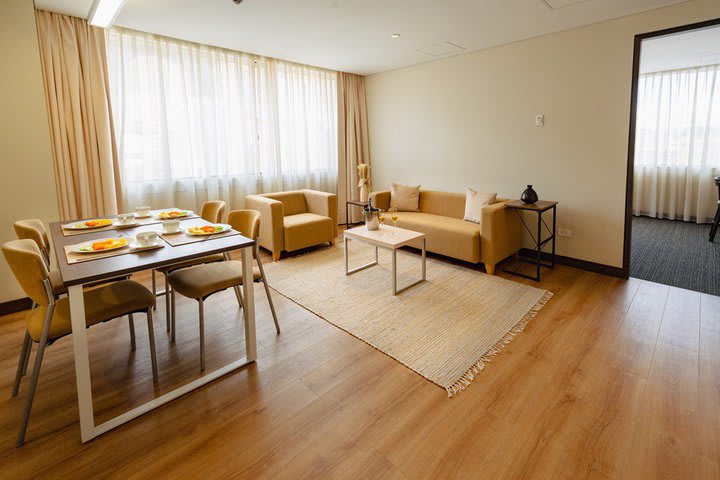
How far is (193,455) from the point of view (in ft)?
5.56

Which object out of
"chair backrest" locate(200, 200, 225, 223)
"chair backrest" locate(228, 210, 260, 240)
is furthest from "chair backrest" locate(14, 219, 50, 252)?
"chair backrest" locate(228, 210, 260, 240)

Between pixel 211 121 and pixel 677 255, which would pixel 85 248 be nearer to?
pixel 211 121

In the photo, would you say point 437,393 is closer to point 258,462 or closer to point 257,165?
point 258,462

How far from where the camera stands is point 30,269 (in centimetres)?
176

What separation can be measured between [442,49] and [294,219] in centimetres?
277

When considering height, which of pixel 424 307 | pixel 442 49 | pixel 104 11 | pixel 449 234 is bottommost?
pixel 424 307

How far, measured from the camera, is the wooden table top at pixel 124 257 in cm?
171

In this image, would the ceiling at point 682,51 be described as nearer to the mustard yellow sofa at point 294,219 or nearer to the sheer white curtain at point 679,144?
the sheer white curtain at point 679,144

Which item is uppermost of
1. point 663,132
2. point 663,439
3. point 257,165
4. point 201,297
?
point 663,132

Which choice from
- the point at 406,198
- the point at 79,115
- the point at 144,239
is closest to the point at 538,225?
the point at 406,198

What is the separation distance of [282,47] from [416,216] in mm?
2612

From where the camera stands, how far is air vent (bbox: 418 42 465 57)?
4371 mm

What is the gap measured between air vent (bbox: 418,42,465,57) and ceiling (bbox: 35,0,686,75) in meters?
0.01

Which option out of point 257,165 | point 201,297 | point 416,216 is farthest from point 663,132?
point 201,297
